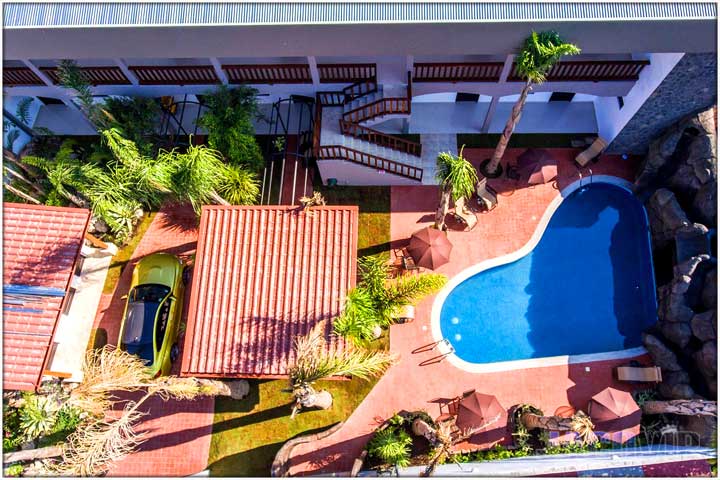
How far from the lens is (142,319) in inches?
831

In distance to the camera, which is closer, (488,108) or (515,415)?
(515,415)

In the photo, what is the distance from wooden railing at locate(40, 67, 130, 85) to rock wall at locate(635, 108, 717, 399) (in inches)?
1022

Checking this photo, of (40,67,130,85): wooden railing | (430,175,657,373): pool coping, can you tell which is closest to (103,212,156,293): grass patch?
(40,67,130,85): wooden railing

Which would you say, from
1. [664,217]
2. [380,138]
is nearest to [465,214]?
[380,138]

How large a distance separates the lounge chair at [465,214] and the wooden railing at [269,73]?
9.39 meters

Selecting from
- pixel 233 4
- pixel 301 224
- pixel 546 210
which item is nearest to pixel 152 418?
pixel 301 224

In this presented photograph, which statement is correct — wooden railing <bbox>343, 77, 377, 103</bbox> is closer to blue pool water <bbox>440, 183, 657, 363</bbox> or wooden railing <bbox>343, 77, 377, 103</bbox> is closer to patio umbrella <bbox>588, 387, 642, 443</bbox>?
blue pool water <bbox>440, 183, 657, 363</bbox>

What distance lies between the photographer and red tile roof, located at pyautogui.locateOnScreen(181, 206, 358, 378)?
18.5 m

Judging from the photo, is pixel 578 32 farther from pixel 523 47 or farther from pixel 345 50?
pixel 345 50

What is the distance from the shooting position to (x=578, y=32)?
17.7 m

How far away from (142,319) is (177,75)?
451 inches

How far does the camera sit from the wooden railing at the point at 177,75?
21891mm

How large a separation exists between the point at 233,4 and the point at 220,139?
6.11 metres

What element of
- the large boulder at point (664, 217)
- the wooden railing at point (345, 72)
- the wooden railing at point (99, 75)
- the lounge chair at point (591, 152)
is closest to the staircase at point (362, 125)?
the wooden railing at point (345, 72)
